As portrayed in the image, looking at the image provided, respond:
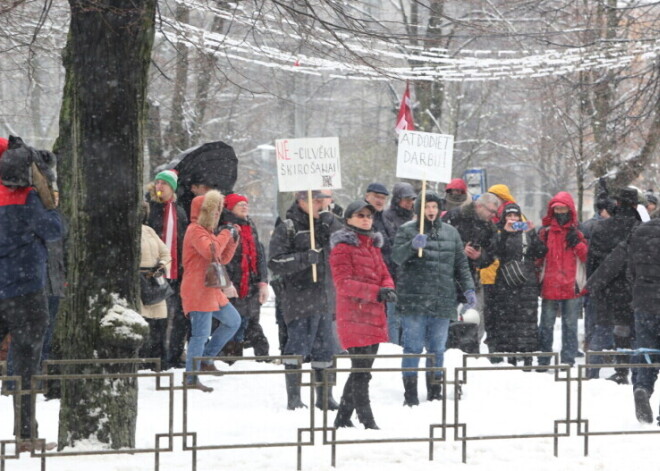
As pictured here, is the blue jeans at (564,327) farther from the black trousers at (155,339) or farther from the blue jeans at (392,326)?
the black trousers at (155,339)

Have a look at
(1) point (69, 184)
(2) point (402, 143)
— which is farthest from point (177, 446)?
(2) point (402, 143)

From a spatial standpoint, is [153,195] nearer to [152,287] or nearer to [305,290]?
[152,287]

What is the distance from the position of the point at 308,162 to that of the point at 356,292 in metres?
2.08

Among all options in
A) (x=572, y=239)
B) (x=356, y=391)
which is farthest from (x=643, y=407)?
(x=572, y=239)

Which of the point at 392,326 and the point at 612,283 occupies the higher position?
the point at 612,283

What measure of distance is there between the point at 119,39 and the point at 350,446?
10.5ft

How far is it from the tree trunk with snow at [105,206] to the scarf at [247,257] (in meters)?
4.67

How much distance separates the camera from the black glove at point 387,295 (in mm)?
9086

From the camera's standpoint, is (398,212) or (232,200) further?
(398,212)

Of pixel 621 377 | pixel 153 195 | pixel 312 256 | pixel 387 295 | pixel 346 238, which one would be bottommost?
pixel 621 377

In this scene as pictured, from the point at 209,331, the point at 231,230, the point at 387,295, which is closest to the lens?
the point at 387,295

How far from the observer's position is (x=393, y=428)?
8906 mm

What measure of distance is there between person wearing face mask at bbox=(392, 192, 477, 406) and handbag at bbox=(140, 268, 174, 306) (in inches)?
86.3

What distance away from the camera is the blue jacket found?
7.35 m
